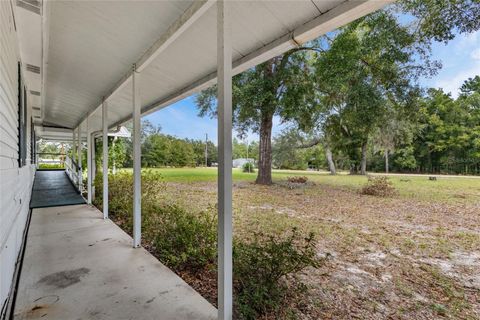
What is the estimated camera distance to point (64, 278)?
247 centimetres

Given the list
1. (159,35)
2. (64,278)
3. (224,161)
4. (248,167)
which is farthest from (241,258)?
(248,167)

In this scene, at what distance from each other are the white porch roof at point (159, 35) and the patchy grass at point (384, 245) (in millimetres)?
2267

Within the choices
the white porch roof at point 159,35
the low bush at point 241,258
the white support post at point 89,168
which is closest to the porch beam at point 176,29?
the white porch roof at point 159,35

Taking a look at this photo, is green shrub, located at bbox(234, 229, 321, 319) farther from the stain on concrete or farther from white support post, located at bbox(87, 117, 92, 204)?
white support post, located at bbox(87, 117, 92, 204)

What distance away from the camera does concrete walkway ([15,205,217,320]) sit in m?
1.93

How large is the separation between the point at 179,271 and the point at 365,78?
241 inches

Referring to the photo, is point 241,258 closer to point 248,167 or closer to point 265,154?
point 265,154

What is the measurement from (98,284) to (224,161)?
1.90m

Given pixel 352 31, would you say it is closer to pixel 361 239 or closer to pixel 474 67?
pixel 474 67

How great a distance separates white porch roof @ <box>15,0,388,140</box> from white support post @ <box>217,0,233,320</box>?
371 mm

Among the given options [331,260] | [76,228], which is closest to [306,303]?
[331,260]

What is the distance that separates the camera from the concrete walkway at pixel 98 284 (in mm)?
1931

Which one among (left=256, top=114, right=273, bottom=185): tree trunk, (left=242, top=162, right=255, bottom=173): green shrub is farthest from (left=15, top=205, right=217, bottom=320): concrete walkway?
(left=242, top=162, right=255, bottom=173): green shrub

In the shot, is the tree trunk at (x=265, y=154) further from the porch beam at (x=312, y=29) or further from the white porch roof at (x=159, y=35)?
the porch beam at (x=312, y=29)
